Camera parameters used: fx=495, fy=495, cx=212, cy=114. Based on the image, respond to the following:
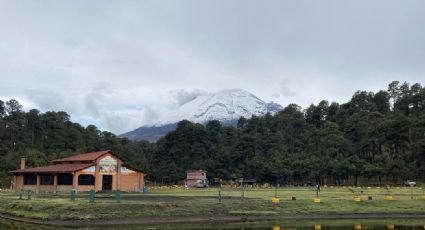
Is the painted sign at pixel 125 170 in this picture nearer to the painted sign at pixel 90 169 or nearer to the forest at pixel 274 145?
the painted sign at pixel 90 169

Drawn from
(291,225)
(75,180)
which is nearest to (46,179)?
(75,180)

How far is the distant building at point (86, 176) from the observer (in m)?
73.0

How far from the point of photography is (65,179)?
73.6 metres

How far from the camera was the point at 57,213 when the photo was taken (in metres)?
41.0

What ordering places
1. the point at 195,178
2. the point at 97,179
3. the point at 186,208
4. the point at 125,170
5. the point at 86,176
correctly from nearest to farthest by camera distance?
1. the point at 186,208
2. the point at 86,176
3. the point at 97,179
4. the point at 125,170
5. the point at 195,178

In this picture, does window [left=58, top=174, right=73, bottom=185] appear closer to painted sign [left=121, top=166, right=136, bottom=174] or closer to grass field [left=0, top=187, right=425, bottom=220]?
painted sign [left=121, top=166, right=136, bottom=174]

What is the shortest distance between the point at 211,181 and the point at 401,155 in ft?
164

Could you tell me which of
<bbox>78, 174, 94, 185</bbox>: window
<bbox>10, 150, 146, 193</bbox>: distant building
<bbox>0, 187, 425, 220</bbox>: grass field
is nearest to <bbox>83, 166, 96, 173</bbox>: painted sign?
<bbox>10, 150, 146, 193</bbox>: distant building

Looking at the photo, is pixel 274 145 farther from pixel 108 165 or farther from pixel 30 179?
pixel 30 179

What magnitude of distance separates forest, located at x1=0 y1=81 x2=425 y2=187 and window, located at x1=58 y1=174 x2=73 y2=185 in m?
30.7

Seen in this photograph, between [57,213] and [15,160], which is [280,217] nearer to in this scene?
[57,213]

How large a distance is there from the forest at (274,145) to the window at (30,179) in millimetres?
23519

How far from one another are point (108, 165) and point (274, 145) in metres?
72.2

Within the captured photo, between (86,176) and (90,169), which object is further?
(90,169)
